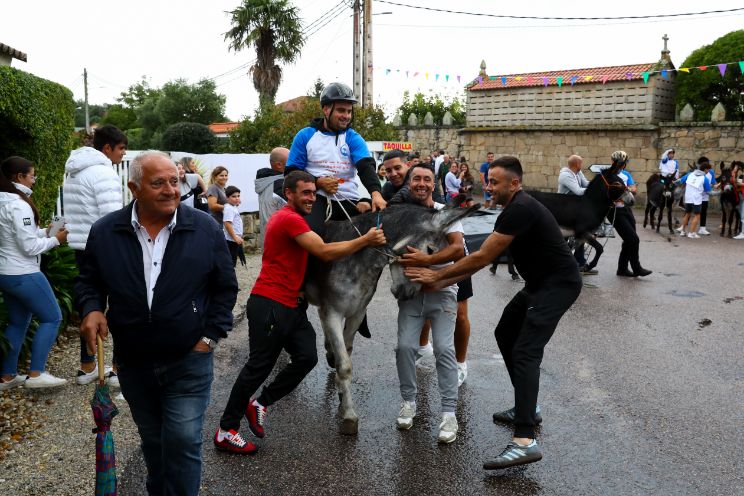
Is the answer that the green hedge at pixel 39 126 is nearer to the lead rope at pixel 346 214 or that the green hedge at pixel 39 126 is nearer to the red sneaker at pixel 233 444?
the lead rope at pixel 346 214

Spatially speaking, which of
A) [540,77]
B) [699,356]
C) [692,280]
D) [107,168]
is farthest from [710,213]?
[107,168]

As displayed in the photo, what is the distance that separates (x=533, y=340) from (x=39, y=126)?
270 inches

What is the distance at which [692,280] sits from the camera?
444 inches

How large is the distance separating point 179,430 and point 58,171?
6.83m

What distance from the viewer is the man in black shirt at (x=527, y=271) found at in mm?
4395

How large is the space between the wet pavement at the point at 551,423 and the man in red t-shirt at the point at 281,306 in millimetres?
276

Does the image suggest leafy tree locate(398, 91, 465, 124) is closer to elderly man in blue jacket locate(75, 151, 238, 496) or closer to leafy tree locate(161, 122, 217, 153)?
leafy tree locate(161, 122, 217, 153)

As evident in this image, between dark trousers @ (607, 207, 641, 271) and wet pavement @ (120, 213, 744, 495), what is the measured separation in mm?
2900

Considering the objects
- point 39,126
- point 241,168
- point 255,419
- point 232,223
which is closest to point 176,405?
point 255,419

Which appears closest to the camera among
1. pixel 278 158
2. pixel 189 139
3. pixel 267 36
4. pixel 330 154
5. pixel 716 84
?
pixel 330 154

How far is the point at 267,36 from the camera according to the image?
1298 inches

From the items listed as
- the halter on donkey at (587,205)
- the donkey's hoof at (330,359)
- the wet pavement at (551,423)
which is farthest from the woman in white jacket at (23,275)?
the halter on donkey at (587,205)

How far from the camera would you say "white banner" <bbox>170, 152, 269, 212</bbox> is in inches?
652

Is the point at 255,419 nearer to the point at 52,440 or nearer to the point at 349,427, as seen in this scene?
the point at 349,427
